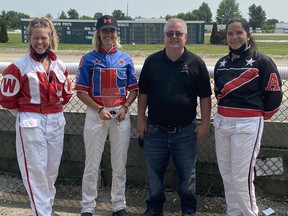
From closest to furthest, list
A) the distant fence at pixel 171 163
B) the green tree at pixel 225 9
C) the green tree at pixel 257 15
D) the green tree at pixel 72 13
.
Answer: the distant fence at pixel 171 163 → the green tree at pixel 72 13 → the green tree at pixel 257 15 → the green tree at pixel 225 9

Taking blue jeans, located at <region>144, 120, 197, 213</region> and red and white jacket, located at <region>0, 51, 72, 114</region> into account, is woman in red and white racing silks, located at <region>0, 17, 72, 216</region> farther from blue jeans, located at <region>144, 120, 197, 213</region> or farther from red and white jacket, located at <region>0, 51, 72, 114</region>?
blue jeans, located at <region>144, 120, 197, 213</region>

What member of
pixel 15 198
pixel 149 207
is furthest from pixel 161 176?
pixel 15 198

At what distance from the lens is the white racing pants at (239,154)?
3500 millimetres

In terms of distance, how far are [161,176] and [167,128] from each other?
0.52 meters

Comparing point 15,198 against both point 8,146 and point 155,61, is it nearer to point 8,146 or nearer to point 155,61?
point 8,146

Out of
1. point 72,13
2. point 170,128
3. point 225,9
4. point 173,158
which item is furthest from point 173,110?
point 225,9

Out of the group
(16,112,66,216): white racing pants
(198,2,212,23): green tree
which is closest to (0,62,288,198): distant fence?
(16,112,66,216): white racing pants

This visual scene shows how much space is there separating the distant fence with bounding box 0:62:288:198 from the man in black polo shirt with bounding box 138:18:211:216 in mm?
454

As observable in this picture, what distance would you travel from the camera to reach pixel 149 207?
4.03 meters

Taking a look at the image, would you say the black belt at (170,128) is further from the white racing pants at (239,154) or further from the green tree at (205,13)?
the green tree at (205,13)

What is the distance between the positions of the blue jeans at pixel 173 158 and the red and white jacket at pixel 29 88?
37.5 inches

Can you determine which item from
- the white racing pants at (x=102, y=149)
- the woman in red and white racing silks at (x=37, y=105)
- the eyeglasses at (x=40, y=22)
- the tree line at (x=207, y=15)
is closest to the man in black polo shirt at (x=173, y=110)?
the white racing pants at (x=102, y=149)

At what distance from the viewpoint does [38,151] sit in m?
3.56

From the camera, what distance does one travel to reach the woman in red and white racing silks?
3516mm
